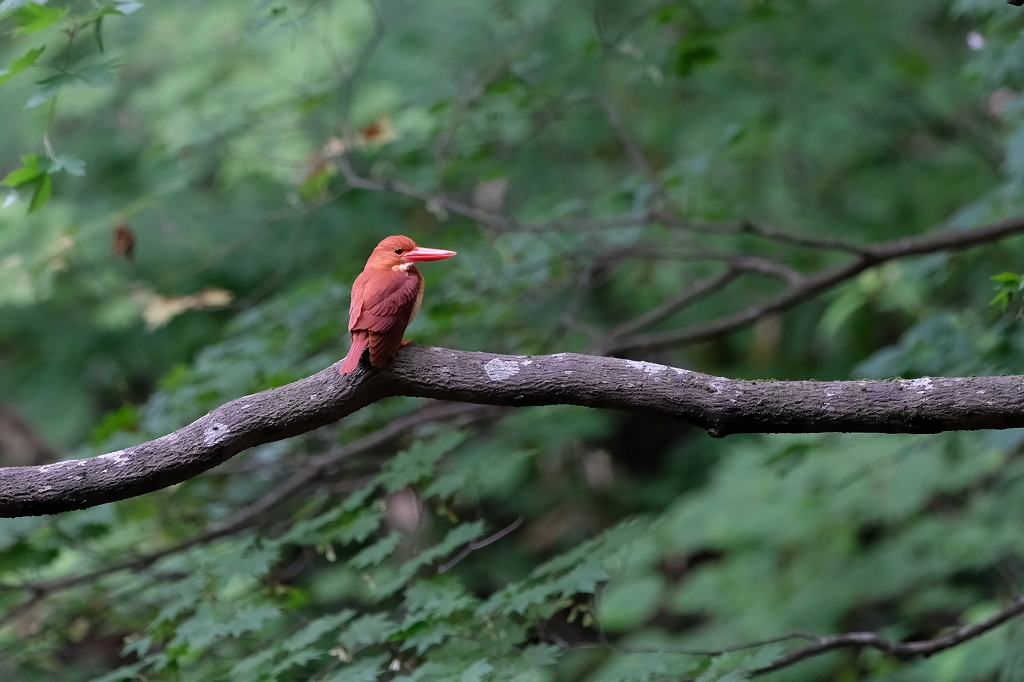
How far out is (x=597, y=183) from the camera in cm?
664

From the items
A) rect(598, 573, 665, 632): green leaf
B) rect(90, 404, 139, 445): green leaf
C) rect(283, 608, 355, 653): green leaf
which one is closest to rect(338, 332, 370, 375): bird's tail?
rect(283, 608, 355, 653): green leaf

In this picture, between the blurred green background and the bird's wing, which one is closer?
the bird's wing

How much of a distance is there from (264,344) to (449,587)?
6.32 ft

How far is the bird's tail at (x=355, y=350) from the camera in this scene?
1850 mm

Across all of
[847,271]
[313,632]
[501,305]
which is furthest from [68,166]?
[847,271]

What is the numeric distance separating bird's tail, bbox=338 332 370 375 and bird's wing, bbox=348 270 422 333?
0.02 m

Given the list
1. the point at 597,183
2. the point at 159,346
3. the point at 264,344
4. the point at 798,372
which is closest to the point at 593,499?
the point at 798,372

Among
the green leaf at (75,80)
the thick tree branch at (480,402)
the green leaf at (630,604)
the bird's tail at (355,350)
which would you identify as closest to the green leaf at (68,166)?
the green leaf at (75,80)

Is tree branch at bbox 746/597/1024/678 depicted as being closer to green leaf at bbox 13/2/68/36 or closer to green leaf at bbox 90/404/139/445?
green leaf at bbox 13/2/68/36

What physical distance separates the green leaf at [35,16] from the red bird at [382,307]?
0.89m

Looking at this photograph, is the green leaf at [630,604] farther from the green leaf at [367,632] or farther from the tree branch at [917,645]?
the green leaf at [367,632]

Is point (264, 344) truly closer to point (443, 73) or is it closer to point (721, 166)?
point (443, 73)

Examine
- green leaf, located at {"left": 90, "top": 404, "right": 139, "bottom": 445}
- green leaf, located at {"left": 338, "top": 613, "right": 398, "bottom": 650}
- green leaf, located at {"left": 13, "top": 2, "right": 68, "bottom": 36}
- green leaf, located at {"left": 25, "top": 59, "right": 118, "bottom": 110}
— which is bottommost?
green leaf, located at {"left": 338, "top": 613, "right": 398, "bottom": 650}

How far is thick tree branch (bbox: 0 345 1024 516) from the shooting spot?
188 cm
